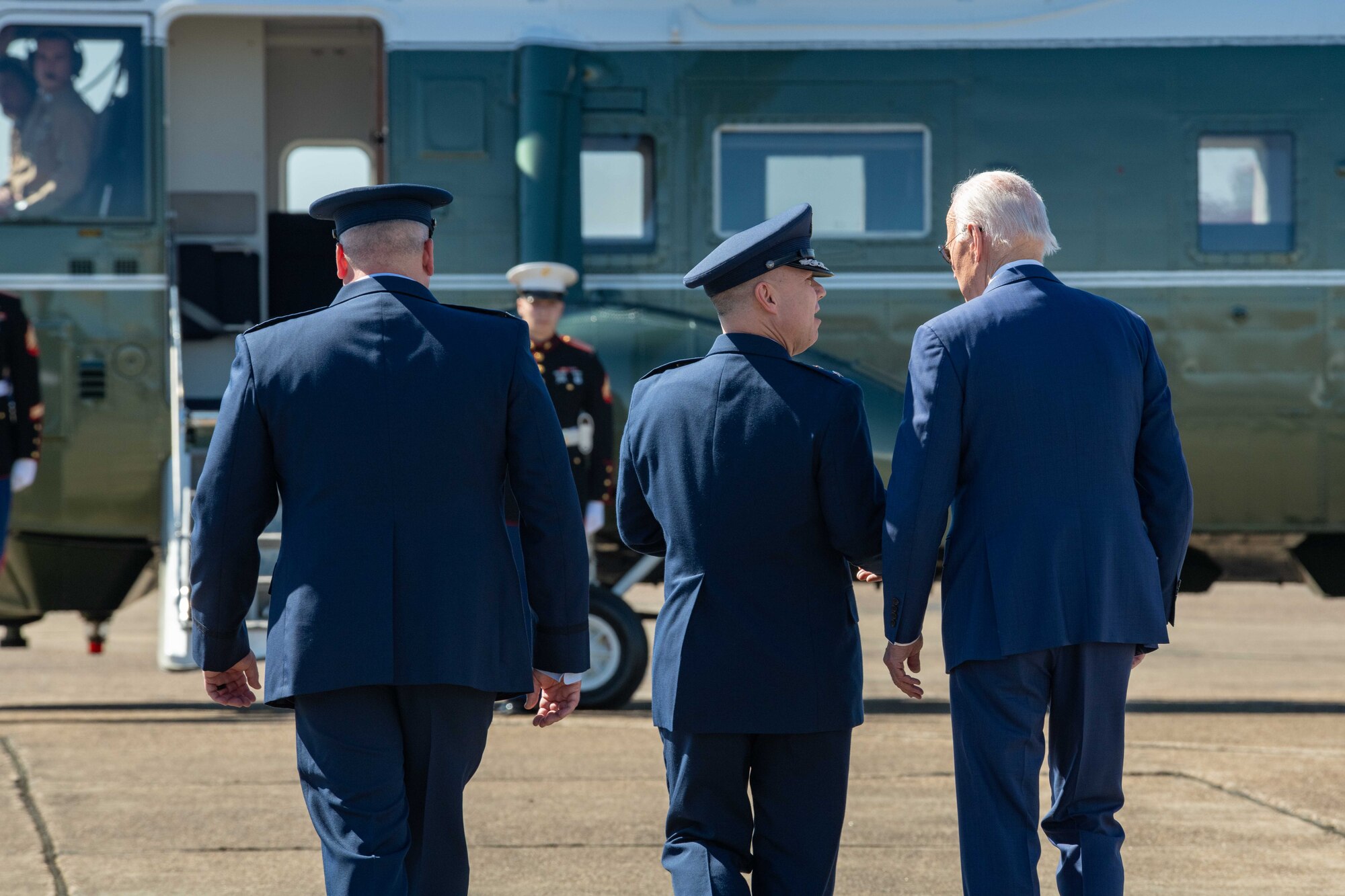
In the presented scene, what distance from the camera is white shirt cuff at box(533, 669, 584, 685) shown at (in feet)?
10.7

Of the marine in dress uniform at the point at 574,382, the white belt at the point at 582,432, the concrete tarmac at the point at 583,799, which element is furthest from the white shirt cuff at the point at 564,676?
the white belt at the point at 582,432

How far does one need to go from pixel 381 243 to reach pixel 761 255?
803mm

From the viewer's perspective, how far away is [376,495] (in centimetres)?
307

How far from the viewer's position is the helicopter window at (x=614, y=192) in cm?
806

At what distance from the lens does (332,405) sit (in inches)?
121

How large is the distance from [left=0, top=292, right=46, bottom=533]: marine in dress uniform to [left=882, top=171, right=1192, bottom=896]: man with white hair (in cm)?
537

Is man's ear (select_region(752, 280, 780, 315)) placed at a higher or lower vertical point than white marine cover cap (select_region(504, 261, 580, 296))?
lower

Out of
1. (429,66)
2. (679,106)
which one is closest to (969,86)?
(679,106)

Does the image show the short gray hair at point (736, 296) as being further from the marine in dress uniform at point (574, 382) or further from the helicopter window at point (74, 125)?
the helicopter window at point (74, 125)

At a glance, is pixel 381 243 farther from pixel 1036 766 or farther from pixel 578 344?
pixel 578 344

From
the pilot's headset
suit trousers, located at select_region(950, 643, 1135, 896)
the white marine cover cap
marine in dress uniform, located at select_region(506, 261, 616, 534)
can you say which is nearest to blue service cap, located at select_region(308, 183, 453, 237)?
suit trousers, located at select_region(950, 643, 1135, 896)

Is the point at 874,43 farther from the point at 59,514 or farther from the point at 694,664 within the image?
the point at 694,664

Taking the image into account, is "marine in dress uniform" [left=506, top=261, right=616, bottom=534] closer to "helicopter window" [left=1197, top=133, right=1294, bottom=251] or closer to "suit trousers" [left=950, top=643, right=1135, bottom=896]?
"helicopter window" [left=1197, top=133, right=1294, bottom=251]

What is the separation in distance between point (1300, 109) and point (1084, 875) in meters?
5.86
